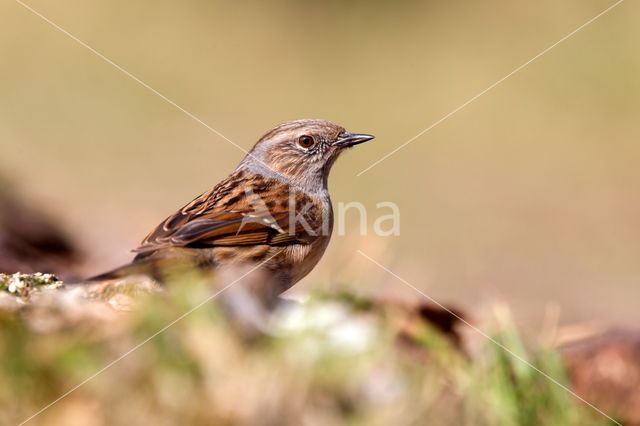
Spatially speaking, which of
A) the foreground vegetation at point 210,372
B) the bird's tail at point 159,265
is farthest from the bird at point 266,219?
the foreground vegetation at point 210,372

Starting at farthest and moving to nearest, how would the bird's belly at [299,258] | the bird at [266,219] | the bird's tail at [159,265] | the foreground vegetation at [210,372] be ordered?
the bird's belly at [299,258] < the bird at [266,219] < the bird's tail at [159,265] < the foreground vegetation at [210,372]

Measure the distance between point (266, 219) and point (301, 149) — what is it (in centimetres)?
117

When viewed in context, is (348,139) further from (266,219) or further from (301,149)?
(266,219)

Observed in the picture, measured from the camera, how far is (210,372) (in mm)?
2256

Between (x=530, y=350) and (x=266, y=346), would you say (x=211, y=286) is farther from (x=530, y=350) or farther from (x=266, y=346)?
(x=530, y=350)

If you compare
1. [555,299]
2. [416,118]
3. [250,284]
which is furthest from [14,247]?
[416,118]

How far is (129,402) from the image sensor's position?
217 centimetres

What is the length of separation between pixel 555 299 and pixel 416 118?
4782mm

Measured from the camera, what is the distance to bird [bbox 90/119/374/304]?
167 inches

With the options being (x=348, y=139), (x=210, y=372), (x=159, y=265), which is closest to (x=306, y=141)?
(x=348, y=139)

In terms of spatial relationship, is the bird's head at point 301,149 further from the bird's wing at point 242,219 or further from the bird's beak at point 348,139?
the bird's wing at point 242,219

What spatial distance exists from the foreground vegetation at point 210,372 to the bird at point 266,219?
70 cm

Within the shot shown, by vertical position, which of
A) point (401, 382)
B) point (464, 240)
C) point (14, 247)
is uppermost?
point (401, 382)

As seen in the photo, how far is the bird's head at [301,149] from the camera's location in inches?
228
